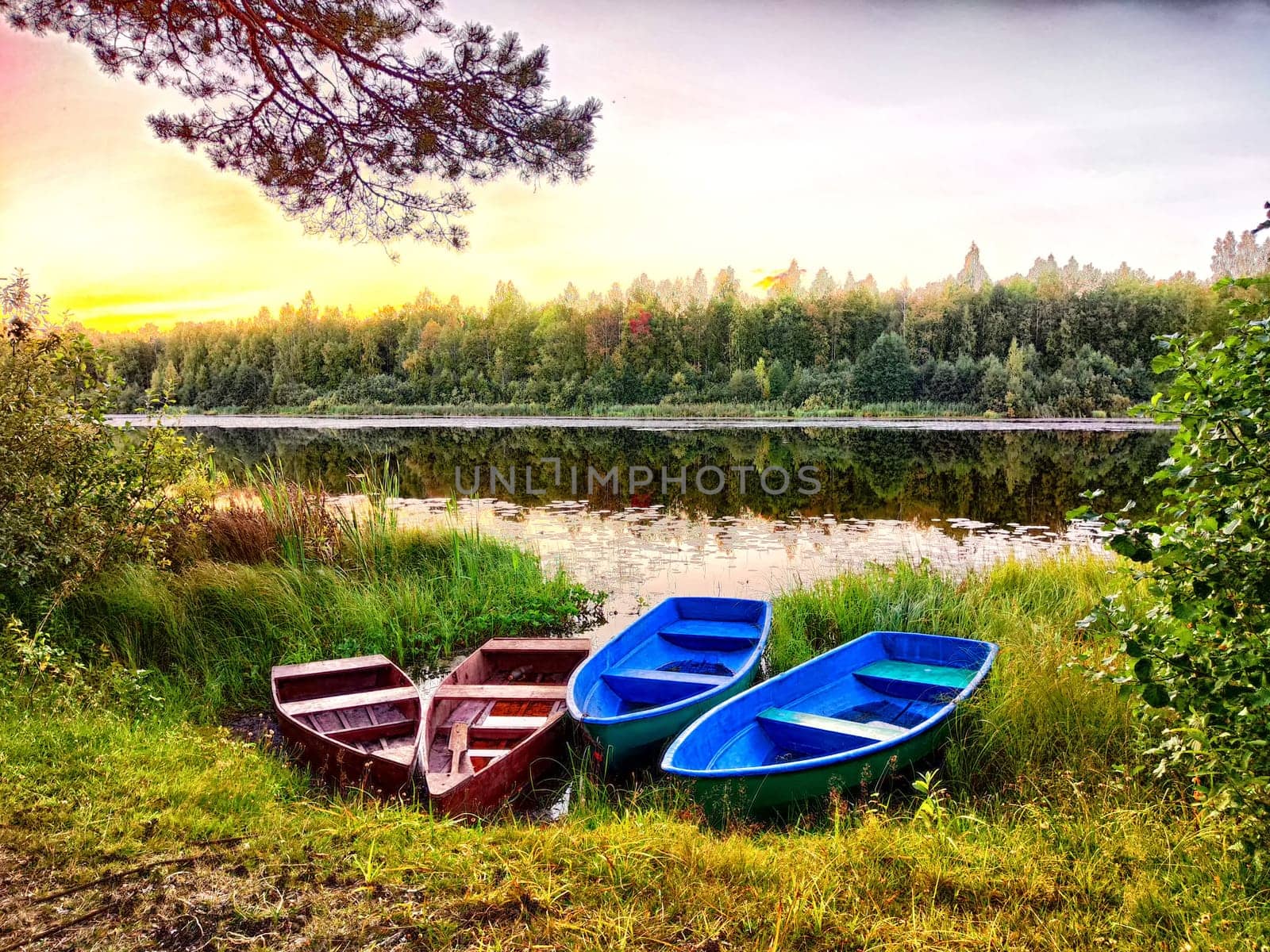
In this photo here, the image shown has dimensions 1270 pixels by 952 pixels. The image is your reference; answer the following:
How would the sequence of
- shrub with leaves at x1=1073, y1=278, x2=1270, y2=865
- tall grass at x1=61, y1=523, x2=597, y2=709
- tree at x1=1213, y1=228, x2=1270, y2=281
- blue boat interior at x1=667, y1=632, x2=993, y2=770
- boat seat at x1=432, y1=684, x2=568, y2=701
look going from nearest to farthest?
shrub with leaves at x1=1073, y1=278, x2=1270, y2=865 < blue boat interior at x1=667, y1=632, x2=993, y2=770 < boat seat at x1=432, y1=684, x2=568, y2=701 < tall grass at x1=61, y1=523, x2=597, y2=709 < tree at x1=1213, y1=228, x2=1270, y2=281

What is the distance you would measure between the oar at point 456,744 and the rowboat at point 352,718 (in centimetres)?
23

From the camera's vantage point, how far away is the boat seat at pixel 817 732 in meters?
4.86

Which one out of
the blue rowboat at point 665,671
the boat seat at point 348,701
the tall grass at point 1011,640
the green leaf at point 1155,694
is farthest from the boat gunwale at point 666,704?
the green leaf at point 1155,694

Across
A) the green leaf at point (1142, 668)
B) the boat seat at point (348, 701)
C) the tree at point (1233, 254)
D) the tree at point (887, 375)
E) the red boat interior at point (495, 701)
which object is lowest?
the red boat interior at point (495, 701)

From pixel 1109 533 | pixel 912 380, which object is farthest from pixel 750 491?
pixel 912 380

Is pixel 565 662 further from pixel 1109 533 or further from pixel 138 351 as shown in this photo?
pixel 138 351

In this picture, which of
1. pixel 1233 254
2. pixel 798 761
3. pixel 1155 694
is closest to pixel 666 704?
pixel 798 761

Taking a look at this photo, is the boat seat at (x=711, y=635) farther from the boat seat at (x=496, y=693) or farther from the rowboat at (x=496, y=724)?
the boat seat at (x=496, y=693)

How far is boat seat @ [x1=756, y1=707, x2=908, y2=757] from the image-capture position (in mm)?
4863

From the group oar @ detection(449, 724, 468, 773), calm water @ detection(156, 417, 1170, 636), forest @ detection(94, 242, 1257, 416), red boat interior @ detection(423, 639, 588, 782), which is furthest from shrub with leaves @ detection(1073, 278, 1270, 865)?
forest @ detection(94, 242, 1257, 416)

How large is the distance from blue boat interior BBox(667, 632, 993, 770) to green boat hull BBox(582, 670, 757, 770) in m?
0.38

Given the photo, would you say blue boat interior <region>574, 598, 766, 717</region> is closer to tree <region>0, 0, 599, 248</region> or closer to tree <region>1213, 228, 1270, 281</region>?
tree <region>0, 0, 599, 248</region>

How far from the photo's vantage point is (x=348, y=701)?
5621mm

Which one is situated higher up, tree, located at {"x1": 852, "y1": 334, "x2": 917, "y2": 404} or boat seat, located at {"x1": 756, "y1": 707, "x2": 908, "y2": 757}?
tree, located at {"x1": 852, "y1": 334, "x2": 917, "y2": 404}
